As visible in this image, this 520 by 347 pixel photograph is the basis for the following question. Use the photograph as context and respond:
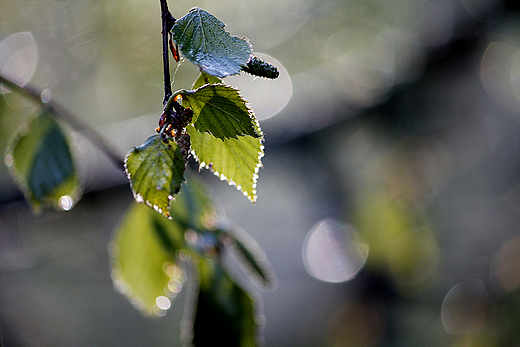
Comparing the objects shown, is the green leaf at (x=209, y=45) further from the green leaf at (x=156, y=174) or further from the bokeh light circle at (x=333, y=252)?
the bokeh light circle at (x=333, y=252)

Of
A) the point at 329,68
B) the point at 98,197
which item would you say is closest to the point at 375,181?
the point at 329,68

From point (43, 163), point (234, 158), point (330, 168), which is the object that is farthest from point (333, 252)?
point (234, 158)

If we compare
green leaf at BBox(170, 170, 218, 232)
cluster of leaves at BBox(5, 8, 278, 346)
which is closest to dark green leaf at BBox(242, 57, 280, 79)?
cluster of leaves at BBox(5, 8, 278, 346)

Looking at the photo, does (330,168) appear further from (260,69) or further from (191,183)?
(260,69)

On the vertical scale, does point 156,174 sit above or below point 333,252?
above

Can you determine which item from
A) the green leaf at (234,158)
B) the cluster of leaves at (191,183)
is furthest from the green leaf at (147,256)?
the green leaf at (234,158)

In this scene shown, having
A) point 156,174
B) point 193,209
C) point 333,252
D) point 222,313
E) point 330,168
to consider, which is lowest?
point 333,252

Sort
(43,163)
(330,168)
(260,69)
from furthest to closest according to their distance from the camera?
(330,168) → (43,163) → (260,69)

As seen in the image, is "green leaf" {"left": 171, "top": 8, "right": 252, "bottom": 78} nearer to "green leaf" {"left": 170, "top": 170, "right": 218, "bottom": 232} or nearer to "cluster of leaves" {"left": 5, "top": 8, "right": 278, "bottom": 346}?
"cluster of leaves" {"left": 5, "top": 8, "right": 278, "bottom": 346}
